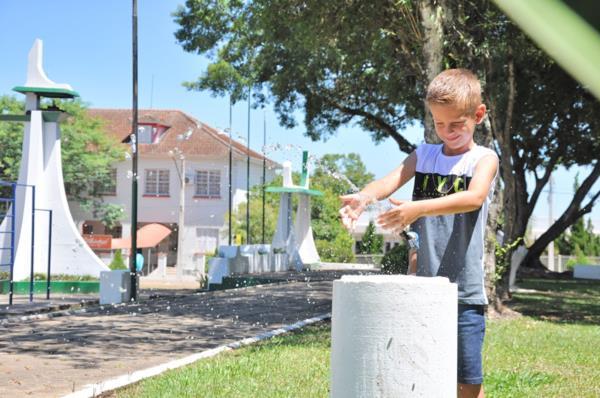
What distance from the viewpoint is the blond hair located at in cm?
273

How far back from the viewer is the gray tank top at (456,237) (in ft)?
9.66

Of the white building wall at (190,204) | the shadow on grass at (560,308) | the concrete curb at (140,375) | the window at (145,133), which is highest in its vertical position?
the window at (145,133)

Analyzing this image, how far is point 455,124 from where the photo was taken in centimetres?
285

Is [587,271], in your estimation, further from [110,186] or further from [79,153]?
[79,153]

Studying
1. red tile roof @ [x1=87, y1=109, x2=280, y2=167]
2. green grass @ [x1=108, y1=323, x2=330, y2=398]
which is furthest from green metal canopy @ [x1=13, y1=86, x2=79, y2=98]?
red tile roof @ [x1=87, y1=109, x2=280, y2=167]

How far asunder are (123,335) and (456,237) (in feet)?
22.8

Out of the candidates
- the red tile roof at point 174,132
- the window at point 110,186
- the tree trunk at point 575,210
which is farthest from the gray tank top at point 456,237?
the red tile roof at point 174,132

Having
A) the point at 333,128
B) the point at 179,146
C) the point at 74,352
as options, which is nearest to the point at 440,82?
the point at 74,352

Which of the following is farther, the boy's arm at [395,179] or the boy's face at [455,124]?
the boy's arm at [395,179]

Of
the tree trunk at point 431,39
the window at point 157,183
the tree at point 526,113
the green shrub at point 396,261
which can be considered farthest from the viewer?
the window at point 157,183

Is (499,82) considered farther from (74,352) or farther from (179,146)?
(179,146)

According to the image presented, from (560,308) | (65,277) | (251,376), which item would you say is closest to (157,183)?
(65,277)

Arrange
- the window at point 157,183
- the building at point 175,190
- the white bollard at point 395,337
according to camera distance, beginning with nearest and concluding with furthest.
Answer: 1. the white bollard at point 395,337
2. the building at point 175,190
3. the window at point 157,183

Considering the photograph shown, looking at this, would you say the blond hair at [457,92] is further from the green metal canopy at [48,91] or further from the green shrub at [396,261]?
Result: the green metal canopy at [48,91]
